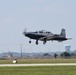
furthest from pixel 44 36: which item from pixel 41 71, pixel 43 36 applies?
pixel 41 71

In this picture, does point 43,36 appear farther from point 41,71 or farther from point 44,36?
point 41,71

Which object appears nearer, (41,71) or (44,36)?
Answer: (41,71)

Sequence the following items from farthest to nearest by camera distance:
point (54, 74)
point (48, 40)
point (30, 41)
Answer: point (48, 40) → point (30, 41) → point (54, 74)

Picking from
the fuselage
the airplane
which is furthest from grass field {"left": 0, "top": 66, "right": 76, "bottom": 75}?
the fuselage

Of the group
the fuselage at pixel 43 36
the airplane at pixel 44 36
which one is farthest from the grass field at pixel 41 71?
the fuselage at pixel 43 36

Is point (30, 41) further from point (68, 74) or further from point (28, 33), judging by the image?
point (68, 74)

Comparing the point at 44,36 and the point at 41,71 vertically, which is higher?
the point at 44,36

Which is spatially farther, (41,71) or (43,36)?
(43,36)

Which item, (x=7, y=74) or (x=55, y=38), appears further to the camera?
(x=55, y=38)

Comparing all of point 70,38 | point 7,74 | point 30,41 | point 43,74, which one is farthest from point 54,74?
point 70,38

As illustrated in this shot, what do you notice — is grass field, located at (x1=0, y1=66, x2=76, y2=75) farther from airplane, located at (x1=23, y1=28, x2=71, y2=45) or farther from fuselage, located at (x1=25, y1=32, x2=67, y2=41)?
fuselage, located at (x1=25, y1=32, x2=67, y2=41)

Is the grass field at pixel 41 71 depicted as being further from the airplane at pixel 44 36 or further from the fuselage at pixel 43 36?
the fuselage at pixel 43 36

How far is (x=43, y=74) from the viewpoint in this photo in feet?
144

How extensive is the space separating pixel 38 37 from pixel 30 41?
20.6 ft
